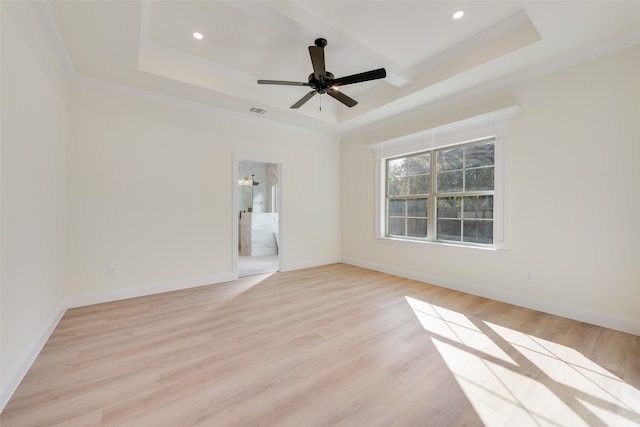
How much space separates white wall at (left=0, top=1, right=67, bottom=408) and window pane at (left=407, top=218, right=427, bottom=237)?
182 inches

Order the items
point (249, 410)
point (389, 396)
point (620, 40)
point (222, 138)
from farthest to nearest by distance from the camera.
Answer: point (222, 138)
point (620, 40)
point (389, 396)
point (249, 410)

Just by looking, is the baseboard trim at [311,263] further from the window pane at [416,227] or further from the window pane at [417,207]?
the window pane at [417,207]

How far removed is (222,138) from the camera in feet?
13.6

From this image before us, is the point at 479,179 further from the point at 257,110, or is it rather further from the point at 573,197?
the point at 257,110

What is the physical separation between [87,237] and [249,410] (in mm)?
3062

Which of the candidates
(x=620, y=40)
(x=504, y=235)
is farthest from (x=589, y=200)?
(x=620, y=40)

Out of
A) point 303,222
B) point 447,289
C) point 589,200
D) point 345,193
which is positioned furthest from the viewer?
point 345,193

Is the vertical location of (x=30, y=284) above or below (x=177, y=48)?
below

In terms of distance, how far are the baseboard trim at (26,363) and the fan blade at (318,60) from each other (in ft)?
10.8

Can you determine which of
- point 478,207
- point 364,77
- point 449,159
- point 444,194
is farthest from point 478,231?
point 364,77

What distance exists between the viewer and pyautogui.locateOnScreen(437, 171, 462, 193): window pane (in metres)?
3.86

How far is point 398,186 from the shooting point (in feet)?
15.7

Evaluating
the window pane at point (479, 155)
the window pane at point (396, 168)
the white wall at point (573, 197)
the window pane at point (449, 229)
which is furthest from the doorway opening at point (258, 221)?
the white wall at point (573, 197)

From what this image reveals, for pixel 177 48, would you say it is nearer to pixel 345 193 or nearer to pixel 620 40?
pixel 345 193
